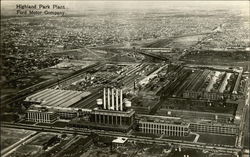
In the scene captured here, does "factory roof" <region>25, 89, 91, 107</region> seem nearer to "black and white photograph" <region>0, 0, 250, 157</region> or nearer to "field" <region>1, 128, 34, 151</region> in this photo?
"black and white photograph" <region>0, 0, 250, 157</region>

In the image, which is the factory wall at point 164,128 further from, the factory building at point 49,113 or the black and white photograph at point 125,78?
the factory building at point 49,113

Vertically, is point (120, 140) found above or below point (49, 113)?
below

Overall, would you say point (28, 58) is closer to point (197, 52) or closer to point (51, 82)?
point (51, 82)

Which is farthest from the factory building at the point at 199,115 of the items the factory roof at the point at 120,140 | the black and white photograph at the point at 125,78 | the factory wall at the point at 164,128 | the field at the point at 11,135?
the field at the point at 11,135

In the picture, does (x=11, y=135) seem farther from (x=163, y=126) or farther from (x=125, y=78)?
(x=163, y=126)

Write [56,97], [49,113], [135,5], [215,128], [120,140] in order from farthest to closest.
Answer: [56,97] → [49,113] → [135,5] → [120,140] → [215,128]

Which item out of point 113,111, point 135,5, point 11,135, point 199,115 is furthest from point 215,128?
point 11,135

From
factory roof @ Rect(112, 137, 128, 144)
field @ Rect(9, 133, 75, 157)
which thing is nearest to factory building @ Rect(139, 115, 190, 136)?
factory roof @ Rect(112, 137, 128, 144)

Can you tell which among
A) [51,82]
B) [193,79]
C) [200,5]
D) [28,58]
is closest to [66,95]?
[51,82]
